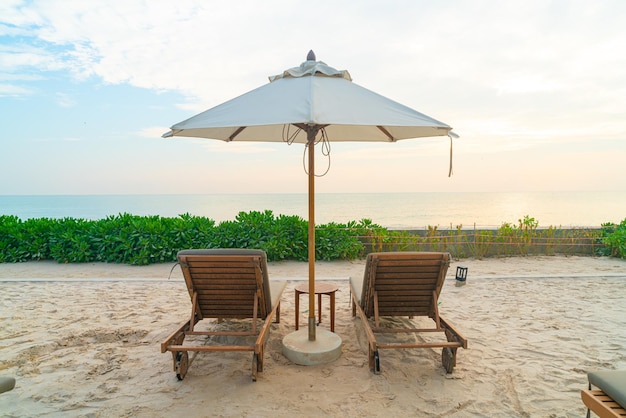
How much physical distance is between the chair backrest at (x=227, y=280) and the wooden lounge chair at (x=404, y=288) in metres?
0.93

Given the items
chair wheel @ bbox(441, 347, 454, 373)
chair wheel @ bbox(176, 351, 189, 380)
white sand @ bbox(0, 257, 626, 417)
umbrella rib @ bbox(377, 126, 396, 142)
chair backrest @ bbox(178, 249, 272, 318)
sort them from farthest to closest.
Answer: umbrella rib @ bbox(377, 126, 396, 142), chair backrest @ bbox(178, 249, 272, 318), chair wheel @ bbox(441, 347, 454, 373), chair wheel @ bbox(176, 351, 189, 380), white sand @ bbox(0, 257, 626, 417)

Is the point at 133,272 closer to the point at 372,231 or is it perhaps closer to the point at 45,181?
the point at 372,231

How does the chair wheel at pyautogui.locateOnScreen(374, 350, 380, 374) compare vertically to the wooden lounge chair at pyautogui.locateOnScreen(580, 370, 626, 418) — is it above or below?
below

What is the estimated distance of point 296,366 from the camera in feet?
9.91

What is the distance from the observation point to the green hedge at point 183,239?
23.2 feet

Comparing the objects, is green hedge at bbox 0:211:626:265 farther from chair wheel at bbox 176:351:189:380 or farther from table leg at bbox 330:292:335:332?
chair wheel at bbox 176:351:189:380

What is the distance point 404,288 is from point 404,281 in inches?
3.4

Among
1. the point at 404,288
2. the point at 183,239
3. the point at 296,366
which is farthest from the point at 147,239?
the point at 404,288

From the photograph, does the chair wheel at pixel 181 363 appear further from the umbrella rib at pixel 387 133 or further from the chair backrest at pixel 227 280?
the umbrella rib at pixel 387 133

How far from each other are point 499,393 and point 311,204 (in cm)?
201

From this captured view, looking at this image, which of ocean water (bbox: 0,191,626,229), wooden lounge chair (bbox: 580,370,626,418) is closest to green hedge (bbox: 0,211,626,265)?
wooden lounge chair (bbox: 580,370,626,418)

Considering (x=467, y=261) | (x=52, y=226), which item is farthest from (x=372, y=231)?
(x=52, y=226)

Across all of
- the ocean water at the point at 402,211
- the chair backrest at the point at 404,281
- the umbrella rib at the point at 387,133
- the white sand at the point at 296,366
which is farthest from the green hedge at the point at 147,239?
the ocean water at the point at 402,211

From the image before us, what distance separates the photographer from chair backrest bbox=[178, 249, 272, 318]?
9.89 feet
